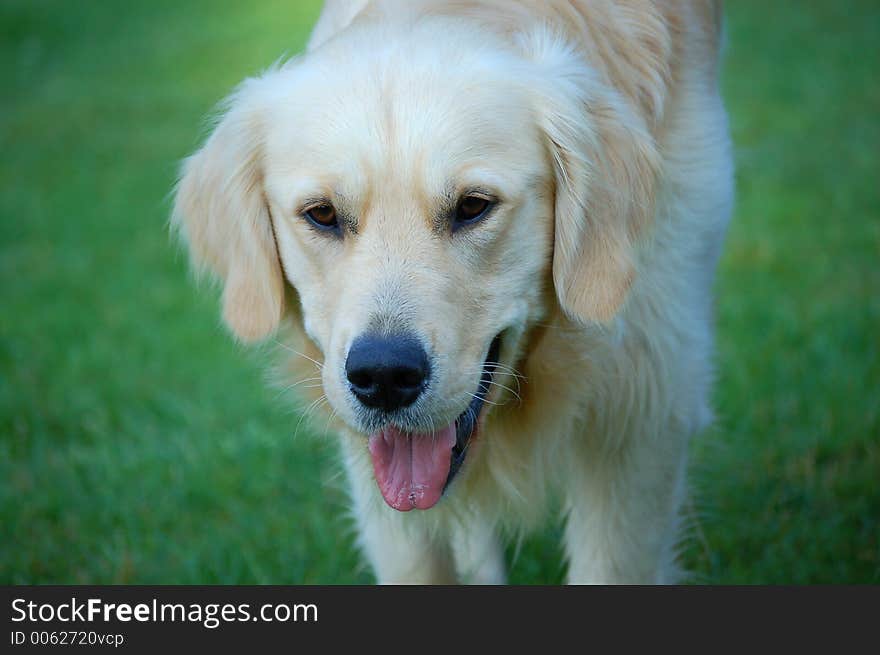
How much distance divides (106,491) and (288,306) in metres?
1.88

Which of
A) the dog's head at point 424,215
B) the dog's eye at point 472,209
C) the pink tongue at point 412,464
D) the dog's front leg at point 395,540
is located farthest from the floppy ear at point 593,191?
the dog's front leg at point 395,540

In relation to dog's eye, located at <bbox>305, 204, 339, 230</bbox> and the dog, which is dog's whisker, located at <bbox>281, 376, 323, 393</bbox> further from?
dog's eye, located at <bbox>305, 204, 339, 230</bbox>

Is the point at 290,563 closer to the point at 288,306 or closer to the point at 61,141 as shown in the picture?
the point at 288,306

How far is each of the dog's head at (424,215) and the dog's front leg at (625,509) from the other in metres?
0.47

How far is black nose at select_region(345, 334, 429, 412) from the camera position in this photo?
98.3 inches

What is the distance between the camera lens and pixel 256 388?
18.4ft

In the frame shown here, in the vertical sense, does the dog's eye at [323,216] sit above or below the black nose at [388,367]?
above

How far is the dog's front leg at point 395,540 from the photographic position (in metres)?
3.33

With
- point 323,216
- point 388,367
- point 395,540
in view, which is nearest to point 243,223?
point 323,216

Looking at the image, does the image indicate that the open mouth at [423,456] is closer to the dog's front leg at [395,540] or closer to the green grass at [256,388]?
the dog's front leg at [395,540]

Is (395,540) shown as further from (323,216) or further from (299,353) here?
(323,216)

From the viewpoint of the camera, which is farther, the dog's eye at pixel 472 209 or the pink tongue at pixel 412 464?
the pink tongue at pixel 412 464

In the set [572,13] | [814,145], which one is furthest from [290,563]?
[814,145]

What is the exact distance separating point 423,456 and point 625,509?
79cm
